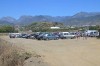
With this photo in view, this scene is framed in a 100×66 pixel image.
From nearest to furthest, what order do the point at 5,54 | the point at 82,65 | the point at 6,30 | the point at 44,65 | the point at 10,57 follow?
the point at 82,65, the point at 44,65, the point at 10,57, the point at 5,54, the point at 6,30

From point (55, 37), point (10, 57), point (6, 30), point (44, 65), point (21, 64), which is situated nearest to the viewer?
point (44, 65)

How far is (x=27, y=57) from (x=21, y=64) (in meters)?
3.15

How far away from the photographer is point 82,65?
19922 mm

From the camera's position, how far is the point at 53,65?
20.8 m

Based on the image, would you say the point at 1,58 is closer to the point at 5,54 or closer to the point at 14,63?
the point at 5,54

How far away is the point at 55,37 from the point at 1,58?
36.0 meters

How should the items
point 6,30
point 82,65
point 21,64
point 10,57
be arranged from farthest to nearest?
1. point 6,30
2. point 10,57
3. point 21,64
4. point 82,65

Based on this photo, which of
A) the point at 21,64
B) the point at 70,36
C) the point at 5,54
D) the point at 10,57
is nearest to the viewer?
the point at 21,64

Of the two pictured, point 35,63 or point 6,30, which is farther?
point 6,30

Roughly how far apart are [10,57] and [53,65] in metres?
5.80

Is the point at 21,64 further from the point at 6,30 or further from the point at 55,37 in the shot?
the point at 6,30

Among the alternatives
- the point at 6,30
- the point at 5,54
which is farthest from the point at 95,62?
the point at 6,30

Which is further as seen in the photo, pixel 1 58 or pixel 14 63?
pixel 1 58

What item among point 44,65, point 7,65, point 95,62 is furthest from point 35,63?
point 95,62
